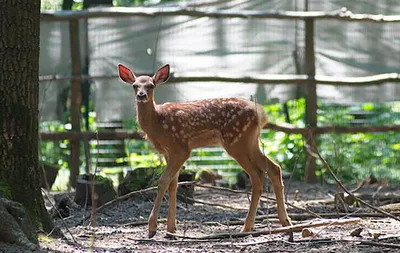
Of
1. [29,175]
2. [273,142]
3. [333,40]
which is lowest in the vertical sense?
[273,142]

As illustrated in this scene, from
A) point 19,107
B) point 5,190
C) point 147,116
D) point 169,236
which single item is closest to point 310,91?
point 147,116

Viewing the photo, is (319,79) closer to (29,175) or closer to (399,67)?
(399,67)

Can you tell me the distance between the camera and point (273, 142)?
16047 millimetres

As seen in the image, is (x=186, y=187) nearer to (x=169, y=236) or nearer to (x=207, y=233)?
(x=207, y=233)

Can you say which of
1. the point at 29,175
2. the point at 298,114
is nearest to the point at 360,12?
the point at 298,114

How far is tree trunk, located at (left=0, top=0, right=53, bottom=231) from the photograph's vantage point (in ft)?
20.7

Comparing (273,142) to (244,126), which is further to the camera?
(273,142)

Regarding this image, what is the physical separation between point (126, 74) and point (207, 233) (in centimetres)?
159

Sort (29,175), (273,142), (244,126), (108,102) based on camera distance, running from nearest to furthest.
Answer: (29,175) → (244,126) → (108,102) → (273,142)

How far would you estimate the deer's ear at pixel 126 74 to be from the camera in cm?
776

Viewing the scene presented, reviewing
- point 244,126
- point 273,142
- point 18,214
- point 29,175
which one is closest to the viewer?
point 18,214

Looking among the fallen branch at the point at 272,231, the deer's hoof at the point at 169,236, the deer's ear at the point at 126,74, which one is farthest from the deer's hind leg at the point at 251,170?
the deer's ear at the point at 126,74

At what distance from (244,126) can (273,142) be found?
8.65 meters

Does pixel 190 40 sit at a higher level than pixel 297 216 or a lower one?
higher
